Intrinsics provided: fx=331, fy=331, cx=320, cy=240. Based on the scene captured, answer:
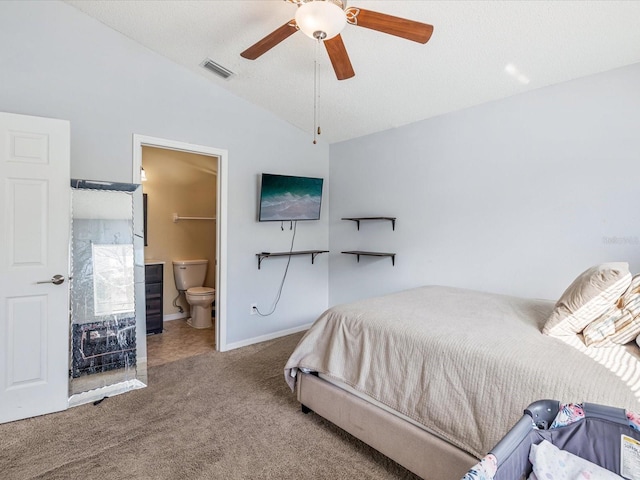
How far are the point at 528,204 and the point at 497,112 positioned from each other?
0.86 m

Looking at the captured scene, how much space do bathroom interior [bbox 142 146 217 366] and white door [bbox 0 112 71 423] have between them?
1.56 meters

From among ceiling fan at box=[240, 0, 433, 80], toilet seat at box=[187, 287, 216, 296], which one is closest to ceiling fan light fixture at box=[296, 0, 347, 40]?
ceiling fan at box=[240, 0, 433, 80]

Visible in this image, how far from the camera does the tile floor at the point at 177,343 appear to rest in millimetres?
3408

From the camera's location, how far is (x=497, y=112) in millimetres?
2898

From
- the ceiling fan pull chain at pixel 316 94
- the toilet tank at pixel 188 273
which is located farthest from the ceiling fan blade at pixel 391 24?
the toilet tank at pixel 188 273

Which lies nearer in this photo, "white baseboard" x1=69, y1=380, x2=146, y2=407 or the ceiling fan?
the ceiling fan

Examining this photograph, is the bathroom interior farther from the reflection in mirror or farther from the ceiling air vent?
the ceiling air vent

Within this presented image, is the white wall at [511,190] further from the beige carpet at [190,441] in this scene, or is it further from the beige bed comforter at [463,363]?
the beige carpet at [190,441]

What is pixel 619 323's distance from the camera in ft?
5.09

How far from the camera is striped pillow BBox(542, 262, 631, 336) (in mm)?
1604

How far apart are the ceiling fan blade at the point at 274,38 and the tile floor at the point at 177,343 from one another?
2.87 metres

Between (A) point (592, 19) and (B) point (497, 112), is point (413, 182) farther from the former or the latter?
(A) point (592, 19)

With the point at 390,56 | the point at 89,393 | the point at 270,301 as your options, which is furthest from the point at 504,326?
the point at 89,393

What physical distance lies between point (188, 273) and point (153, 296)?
616 mm
